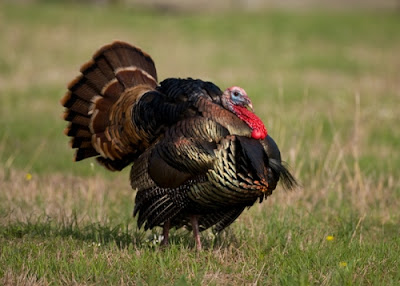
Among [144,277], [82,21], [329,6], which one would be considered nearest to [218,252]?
[144,277]

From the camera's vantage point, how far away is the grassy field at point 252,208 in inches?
183

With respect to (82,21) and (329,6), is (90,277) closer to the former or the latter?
(82,21)

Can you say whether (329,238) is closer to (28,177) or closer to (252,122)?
(252,122)

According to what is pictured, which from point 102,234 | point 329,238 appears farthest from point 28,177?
point 329,238

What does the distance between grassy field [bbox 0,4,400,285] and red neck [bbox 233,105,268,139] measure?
0.84m

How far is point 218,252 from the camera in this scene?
5074 mm

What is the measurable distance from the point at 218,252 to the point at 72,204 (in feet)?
6.26

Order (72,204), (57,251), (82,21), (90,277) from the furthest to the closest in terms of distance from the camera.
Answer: (82,21), (72,204), (57,251), (90,277)

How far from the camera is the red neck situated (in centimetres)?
491

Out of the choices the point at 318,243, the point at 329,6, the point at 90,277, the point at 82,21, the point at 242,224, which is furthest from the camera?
the point at 329,6

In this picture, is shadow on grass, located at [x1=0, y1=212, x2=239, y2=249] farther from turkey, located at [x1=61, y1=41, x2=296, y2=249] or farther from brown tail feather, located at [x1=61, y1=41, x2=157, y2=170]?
brown tail feather, located at [x1=61, y1=41, x2=157, y2=170]

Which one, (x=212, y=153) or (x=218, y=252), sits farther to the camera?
(x=218, y=252)

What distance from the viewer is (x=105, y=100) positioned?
18.8ft

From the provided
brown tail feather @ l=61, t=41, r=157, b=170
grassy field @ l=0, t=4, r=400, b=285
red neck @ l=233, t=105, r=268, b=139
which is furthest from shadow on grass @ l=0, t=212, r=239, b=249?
red neck @ l=233, t=105, r=268, b=139
